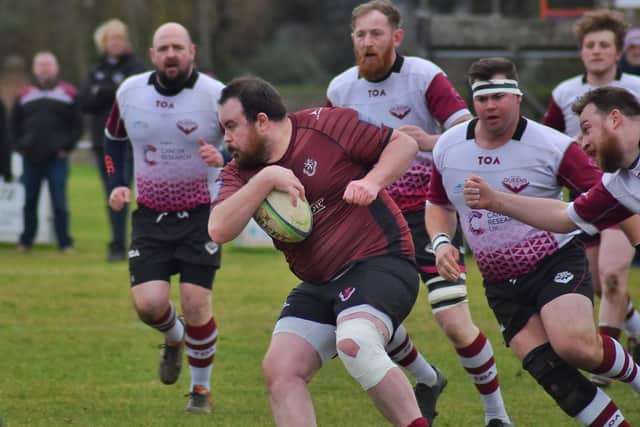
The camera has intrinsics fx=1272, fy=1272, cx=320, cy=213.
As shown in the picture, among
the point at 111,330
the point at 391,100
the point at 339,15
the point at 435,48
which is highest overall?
the point at 391,100

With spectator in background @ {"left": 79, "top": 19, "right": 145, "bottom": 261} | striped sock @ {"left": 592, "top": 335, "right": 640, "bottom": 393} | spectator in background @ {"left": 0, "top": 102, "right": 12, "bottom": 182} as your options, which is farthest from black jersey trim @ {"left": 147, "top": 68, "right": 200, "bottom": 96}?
spectator in background @ {"left": 0, "top": 102, "right": 12, "bottom": 182}

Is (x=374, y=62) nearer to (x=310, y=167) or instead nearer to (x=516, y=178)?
(x=516, y=178)

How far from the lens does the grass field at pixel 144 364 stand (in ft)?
26.2

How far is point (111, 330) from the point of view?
36.9 feet

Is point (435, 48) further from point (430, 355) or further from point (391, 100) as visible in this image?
point (391, 100)

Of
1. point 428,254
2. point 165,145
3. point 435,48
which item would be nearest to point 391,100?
point 428,254

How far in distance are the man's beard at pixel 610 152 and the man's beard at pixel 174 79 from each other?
3.37 m

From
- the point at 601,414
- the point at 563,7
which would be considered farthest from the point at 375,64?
the point at 563,7

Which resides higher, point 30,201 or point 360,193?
point 360,193

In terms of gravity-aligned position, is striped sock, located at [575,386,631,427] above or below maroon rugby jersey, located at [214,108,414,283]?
below

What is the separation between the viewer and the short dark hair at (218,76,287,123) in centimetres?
591

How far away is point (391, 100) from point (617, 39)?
74.6 inches

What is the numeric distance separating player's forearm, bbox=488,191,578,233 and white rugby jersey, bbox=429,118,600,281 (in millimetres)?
383

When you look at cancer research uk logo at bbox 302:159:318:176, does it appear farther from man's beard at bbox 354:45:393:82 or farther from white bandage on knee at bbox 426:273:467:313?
man's beard at bbox 354:45:393:82
